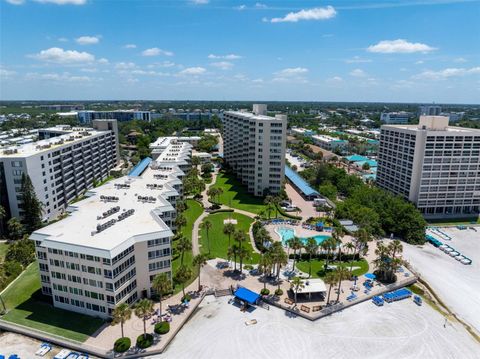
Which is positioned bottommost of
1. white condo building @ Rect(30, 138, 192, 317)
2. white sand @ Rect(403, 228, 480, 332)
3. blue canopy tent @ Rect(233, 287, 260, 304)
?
white sand @ Rect(403, 228, 480, 332)

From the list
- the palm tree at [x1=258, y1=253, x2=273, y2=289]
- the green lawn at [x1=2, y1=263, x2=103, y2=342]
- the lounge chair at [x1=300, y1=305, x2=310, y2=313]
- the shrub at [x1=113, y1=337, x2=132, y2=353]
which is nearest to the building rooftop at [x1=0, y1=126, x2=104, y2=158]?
the green lawn at [x1=2, y1=263, x2=103, y2=342]

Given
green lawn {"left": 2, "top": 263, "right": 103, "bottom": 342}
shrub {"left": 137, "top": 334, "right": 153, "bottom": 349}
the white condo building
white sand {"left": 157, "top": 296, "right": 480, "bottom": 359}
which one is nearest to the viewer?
shrub {"left": 137, "top": 334, "right": 153, "bottom": 349}

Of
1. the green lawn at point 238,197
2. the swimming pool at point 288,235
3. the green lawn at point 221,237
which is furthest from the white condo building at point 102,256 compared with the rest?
the green lawn at point 238,197

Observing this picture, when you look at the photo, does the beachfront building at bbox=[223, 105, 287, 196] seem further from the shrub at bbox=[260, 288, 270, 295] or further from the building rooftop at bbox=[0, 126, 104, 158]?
the building rooftop at bbox=[0, 126, 104, 158]

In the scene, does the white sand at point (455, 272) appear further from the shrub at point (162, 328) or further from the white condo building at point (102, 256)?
the white condo building at point (102, 256)

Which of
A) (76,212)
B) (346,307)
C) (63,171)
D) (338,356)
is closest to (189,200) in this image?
(63,171)

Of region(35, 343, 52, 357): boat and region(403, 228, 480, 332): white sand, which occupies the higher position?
region(35, 343, 52, 357): boat

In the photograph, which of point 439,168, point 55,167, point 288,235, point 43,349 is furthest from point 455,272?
point 55,167
